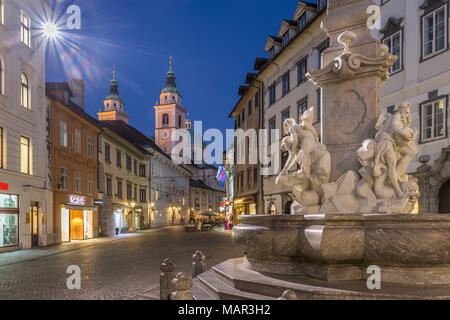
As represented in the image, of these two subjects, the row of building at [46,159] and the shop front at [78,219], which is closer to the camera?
the row of building at [46,159]

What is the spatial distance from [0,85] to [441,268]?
1994cm

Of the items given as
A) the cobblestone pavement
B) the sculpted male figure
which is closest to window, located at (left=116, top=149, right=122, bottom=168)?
the cobblestone pavement

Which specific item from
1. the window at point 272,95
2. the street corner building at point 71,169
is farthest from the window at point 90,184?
the window at point 272,95

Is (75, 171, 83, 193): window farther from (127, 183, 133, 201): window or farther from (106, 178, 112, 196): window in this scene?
(127, 183, 133, 201): window

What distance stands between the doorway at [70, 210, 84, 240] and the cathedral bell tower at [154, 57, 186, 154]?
74079 millimetres

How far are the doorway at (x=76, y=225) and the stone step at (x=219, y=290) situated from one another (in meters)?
21.3

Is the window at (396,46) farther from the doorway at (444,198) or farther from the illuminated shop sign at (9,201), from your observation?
the illuminated shop sign at (9,201)

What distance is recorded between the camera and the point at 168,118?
103 m

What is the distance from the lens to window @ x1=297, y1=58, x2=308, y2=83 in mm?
24089

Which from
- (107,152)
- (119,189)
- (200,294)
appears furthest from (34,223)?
(200,294)

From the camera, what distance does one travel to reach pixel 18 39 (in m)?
20.0

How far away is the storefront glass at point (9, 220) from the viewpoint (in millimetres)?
17891

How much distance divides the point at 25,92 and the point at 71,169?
6.75m

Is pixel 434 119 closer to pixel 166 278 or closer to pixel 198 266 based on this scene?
pixel 198 266
